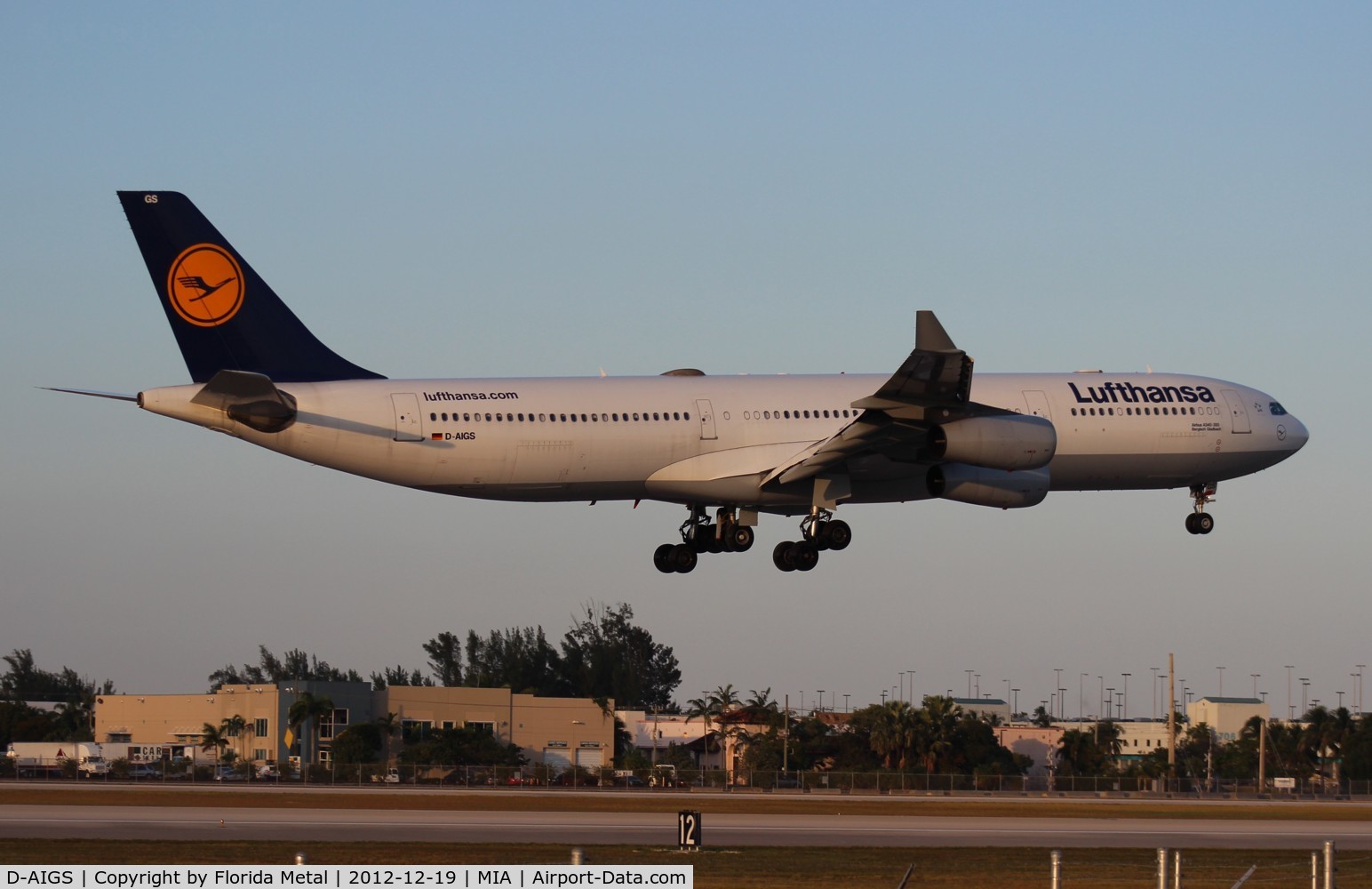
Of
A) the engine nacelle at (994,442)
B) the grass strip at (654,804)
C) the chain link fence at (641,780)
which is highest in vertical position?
the engine nacelle at (994,442)

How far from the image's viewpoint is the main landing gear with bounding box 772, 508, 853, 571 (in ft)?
156

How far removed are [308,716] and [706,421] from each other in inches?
2416

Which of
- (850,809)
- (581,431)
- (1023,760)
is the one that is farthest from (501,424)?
(1023,760)

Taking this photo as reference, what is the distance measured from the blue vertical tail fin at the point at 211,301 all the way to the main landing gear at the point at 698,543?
11227 millimetres

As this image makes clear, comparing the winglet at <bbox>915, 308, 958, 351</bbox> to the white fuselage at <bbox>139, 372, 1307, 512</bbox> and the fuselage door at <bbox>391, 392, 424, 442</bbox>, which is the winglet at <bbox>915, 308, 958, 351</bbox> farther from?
the fuselage door at <bbox>391, 392, 424, 442</bbox>

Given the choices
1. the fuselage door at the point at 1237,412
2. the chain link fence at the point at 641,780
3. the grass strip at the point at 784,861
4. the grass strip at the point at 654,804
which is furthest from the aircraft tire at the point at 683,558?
the chain link fence at the point at 641,780

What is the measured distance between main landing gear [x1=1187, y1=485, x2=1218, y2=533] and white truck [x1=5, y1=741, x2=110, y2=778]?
152ft

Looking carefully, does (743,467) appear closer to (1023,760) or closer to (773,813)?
(773,813)

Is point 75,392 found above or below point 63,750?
above

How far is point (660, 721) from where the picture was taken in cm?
12688

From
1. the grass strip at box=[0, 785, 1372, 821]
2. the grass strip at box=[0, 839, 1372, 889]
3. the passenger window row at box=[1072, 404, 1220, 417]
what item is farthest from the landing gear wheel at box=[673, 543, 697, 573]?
the grass strip at box=[0, 839, 1372, 889]

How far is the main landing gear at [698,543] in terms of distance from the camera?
49.7 meters

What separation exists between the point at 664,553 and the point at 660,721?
3077 inches

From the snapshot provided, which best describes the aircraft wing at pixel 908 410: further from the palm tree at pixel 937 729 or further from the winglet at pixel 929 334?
the palm tree at pixel 937 729
